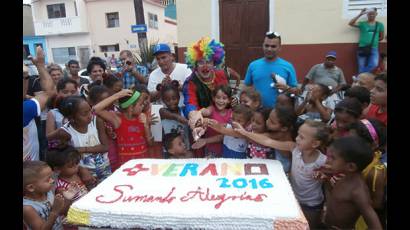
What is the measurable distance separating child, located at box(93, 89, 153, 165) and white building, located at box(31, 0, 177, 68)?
872 inches

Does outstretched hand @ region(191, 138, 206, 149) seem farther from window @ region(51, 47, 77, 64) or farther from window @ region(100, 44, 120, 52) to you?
window @ region(51, 47, 77, 64)

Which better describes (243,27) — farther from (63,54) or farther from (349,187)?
(63,54)

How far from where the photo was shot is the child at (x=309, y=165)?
7.23 feet

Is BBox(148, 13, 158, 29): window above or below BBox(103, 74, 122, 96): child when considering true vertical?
above

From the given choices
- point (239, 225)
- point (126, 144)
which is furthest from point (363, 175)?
point (126, 144)

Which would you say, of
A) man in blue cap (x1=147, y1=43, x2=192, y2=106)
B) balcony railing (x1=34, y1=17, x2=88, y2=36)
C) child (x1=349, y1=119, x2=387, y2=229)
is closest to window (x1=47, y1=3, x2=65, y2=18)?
balcony railing (x1=34, y1=17, x2=88, y2=36)

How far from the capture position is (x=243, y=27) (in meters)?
7.89

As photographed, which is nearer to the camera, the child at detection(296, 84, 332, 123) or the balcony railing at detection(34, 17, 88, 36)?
the child at detection(296, 84, 332, 123)

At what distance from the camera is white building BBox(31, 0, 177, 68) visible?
966 inches

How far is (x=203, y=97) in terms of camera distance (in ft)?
10.9

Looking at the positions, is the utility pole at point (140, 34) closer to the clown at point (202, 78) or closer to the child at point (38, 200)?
the clown at point (202, 78)

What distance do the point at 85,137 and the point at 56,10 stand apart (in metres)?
27.7

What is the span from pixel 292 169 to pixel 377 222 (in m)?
0.72

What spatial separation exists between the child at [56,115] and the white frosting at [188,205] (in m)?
1.10
